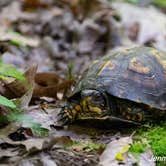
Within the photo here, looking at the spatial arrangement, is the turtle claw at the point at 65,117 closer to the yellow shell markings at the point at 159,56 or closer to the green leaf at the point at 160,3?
the yellow shell markings at the point at 159,56

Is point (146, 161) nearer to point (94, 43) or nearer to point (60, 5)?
point (94, 43)

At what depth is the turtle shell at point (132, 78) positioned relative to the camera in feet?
11.1

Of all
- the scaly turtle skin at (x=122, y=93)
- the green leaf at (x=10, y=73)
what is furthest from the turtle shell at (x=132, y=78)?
the green leaf at (x=10, y=73)

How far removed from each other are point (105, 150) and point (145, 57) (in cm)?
94

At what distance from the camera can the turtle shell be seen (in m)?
3.37

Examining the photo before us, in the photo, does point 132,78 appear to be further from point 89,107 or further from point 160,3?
point 160,3

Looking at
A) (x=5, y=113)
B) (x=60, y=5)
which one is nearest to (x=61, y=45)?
(x=60, y=5)

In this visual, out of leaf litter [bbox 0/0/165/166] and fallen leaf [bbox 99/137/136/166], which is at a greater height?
fallen leaf [bbox 99/137/136/166]

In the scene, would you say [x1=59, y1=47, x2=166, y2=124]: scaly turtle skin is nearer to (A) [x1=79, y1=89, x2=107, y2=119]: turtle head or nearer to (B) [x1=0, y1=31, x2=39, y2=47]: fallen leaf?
(A) [x1=79, y1=89, x2=107, y2=119]: turtle head

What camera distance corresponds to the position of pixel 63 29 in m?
7.85

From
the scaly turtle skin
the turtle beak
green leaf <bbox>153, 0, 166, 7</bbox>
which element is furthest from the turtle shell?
green leaf <bbox>153, 0, 166, 7</bbox>

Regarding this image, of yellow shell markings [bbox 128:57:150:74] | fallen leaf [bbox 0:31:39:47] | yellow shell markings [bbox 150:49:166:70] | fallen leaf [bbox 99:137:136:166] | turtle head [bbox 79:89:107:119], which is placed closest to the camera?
fallen leaf [bbox 99:137:136:166]

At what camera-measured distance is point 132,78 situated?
340 cm

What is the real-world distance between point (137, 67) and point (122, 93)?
0.21 metres
